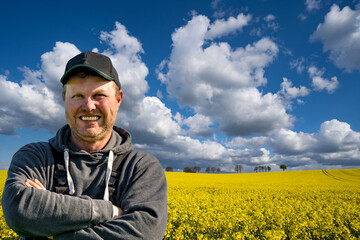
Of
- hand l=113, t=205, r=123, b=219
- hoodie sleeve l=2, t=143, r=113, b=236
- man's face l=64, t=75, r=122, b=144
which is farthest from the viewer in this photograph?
man's face l=64, t=75, r=122, b=144

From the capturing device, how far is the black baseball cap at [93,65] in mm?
1765

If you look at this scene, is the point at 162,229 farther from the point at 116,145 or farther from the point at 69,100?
the point at 69,100

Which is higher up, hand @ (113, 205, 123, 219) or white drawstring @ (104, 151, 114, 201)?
white drawstring @ (104, 151, 114, 201)

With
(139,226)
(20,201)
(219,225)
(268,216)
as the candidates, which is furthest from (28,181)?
(268,216)

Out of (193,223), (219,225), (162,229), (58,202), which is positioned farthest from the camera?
(193,223)

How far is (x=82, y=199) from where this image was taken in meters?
1.53

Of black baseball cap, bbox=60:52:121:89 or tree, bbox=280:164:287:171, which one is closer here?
black baseball cap, bbox=60:52:121:89

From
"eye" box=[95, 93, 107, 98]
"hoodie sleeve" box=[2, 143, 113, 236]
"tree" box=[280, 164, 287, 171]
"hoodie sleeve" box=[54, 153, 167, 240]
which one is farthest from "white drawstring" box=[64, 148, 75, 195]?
"tree" box=[280, 164, 287, 171]

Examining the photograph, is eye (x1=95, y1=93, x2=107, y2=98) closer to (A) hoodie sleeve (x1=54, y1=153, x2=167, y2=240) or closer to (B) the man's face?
(B) the man's face

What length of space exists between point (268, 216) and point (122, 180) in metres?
5.95

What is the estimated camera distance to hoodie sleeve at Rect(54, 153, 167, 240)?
154 centimetres

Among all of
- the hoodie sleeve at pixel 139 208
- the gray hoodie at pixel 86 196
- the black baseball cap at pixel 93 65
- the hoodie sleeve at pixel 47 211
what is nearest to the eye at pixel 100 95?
the black baseball cap at pixel 93 65

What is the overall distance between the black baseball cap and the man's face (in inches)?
2.2

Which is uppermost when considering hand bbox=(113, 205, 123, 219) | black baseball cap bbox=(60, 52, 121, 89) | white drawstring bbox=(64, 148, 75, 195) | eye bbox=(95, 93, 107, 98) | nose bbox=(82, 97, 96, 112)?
black baseball cap bbox=(60, 52, 121, 89)
